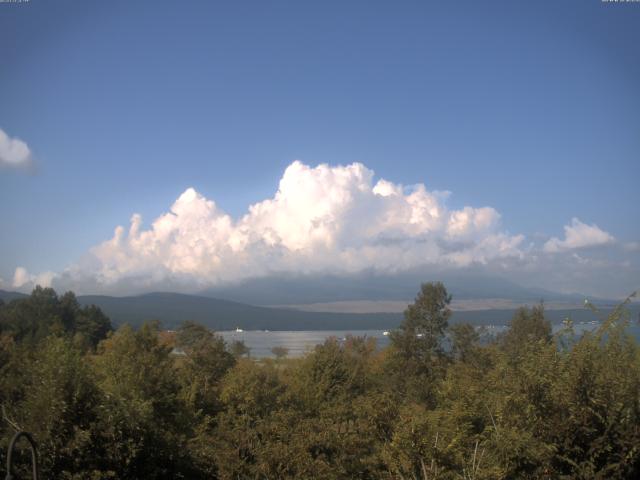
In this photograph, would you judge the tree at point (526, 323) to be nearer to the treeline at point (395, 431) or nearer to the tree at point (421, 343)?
the tree at point (421, 343)

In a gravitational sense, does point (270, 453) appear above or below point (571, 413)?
below

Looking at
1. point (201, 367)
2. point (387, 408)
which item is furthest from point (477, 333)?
point (387, 408)

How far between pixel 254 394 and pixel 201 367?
87.9 feet

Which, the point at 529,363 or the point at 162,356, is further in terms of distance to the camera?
the point at 162,356

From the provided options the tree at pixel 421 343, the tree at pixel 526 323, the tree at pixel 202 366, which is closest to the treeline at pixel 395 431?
the tree at pixel 202 366

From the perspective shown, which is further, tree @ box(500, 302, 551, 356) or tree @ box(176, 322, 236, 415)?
tree @ box(500, 302, 551, 356)

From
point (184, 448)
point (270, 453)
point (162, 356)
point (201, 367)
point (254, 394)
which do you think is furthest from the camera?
point (201, 367)

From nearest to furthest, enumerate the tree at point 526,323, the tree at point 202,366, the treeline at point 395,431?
1. the treeline at point 395,431
2. the tree at point 202,366
3. the tree at point 526,323

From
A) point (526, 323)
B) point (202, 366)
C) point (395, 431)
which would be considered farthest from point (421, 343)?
point (395, 431)

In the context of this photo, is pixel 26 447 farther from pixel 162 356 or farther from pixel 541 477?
pixel 162 356

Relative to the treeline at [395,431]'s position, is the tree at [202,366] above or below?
below

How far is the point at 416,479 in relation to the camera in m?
11.7

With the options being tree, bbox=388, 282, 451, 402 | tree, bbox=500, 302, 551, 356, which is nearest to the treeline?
tree, bbox=388, 282, 451, 402

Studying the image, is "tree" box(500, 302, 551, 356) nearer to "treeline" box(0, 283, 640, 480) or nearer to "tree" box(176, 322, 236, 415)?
"tree" box(176, 322, 236, 415)
